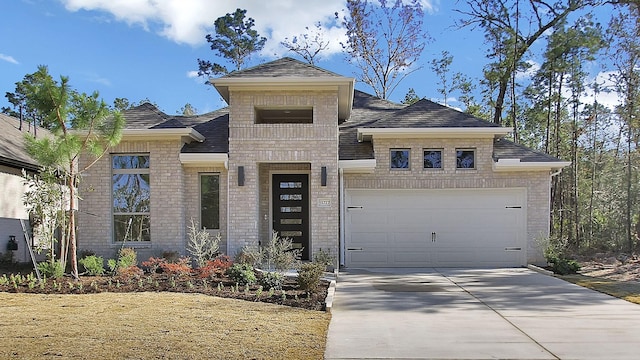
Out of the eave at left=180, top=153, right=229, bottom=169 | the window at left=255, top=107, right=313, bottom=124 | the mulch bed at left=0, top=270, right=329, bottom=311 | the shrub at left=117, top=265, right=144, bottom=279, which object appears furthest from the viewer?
the window at left=255, top=107, right=313, bottom=124

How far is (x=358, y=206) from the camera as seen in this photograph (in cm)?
1412

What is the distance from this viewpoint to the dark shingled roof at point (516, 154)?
1398cm

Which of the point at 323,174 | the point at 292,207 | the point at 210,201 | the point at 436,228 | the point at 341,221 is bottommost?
the point at 436,228

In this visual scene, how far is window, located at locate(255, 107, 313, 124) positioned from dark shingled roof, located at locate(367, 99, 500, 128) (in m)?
1.76

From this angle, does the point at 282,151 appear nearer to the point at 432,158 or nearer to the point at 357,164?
the point at 357,164

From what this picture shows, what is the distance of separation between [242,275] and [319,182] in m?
3.49

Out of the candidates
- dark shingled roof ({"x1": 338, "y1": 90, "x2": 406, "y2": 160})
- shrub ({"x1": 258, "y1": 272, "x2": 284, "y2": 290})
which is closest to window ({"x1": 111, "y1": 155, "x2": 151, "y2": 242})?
shrub ({"x1": 258, "y1": 272, "x2": 284, "y2": 290})

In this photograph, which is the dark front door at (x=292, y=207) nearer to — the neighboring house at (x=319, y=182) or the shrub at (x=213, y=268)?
the neighboring house at (x=319, y=182)

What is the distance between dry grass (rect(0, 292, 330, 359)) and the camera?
563 cm

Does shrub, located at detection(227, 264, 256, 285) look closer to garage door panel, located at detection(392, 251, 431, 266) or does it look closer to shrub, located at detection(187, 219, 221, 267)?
shrub, located at detection(187, 219, 221, 267)

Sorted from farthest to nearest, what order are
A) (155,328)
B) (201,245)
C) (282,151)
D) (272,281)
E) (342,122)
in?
1. (342,122)
2. (282,151)
3. (201,245)
4. (272,281)
5. (155,328)

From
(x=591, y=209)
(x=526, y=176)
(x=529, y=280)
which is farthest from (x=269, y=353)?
(x=591, y=209)

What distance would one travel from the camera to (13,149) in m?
15.8

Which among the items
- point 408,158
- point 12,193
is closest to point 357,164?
point 408,158
